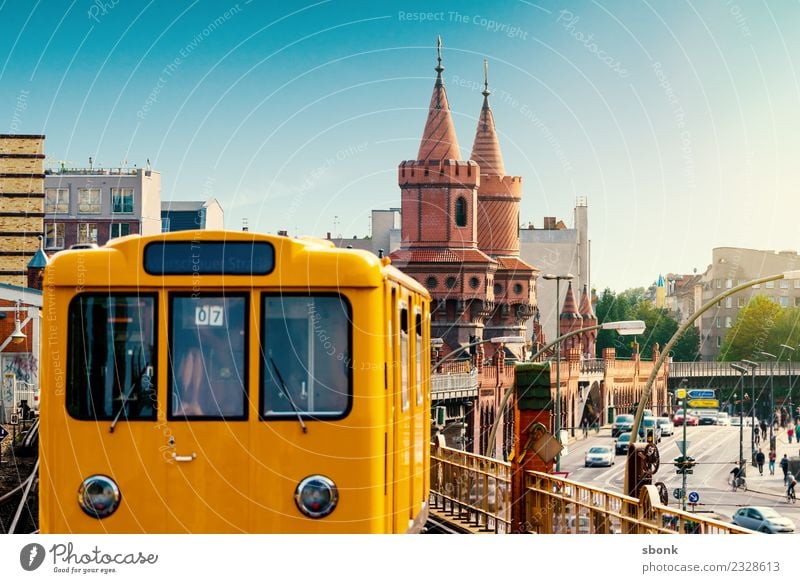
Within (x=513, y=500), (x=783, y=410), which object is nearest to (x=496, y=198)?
(x=783, y=410)

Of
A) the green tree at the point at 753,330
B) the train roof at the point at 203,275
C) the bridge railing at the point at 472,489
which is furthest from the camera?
the green tree at the point at 753,330

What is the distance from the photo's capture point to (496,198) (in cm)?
11112

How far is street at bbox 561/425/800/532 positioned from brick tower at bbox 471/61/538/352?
12.8m

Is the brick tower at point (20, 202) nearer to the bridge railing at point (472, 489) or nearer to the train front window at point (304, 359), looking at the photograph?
the bridge railing at point (472, 489)

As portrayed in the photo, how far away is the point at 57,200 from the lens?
78250 mm

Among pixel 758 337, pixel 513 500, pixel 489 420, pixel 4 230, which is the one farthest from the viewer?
pixel 489 420

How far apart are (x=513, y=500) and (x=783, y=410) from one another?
278 feet

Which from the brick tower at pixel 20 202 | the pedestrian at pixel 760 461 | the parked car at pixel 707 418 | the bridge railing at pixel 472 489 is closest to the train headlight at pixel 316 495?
the bridge railing at pixel 472 489

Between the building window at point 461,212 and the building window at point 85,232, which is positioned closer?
the building window at point 85,232

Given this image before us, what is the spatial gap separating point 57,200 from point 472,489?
63.9 metres

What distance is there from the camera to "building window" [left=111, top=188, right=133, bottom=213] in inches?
3059

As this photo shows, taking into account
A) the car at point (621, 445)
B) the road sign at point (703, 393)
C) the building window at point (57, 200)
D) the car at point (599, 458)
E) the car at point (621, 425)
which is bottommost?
the car at point (621, 425)

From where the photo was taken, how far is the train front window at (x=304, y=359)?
9430 mm
